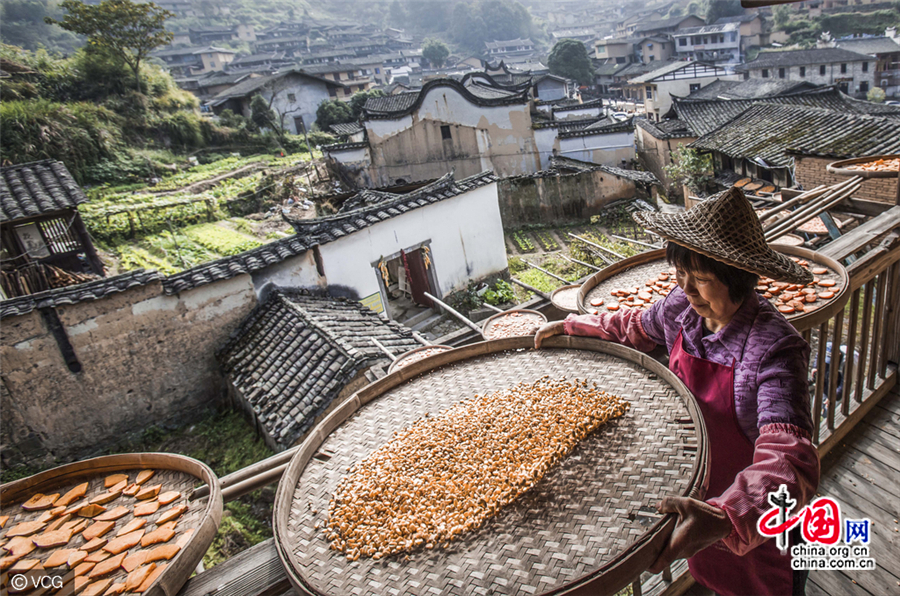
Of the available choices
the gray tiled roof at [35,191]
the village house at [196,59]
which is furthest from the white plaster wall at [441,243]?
the village house at [196,59]

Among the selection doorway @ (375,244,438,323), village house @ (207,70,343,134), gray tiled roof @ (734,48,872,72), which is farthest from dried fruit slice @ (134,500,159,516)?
gray tiled roof @ (734,48,872,72)

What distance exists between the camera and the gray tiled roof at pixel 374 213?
861cm

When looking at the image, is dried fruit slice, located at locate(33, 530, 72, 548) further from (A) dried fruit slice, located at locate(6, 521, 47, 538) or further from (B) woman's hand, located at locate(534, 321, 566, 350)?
(B) woman's hand, located at locate(534, 321, 566, 350)

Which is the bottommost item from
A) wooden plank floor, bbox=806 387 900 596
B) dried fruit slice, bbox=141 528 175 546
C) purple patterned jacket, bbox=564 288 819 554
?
wooden plank floor, bbox=806 387 900 596

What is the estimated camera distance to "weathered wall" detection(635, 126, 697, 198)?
20.7 meters

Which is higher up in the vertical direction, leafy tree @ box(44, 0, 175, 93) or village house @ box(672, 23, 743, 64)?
leafy tree @ box(44, 0, 175, 93)

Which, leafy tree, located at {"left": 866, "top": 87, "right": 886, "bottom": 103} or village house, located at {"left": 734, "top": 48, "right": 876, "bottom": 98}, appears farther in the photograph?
village house, located at {"left": 734, "top": 48, "right": 876, "bottom": 98}

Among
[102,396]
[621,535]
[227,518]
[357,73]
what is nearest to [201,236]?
[102,396]

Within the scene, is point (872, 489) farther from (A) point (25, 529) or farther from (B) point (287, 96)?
(B) point (287, 96)

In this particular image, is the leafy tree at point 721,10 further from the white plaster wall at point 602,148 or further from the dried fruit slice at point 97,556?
the dried fruit slice at point 97,556

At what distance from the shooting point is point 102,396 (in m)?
7.52

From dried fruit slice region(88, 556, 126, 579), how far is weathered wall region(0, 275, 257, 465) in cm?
685

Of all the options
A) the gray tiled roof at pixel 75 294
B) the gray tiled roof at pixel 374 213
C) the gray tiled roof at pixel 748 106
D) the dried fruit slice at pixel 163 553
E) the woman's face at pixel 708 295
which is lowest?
the gray tiled roof at pixel 748 106

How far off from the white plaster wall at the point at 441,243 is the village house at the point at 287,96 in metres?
24.6
